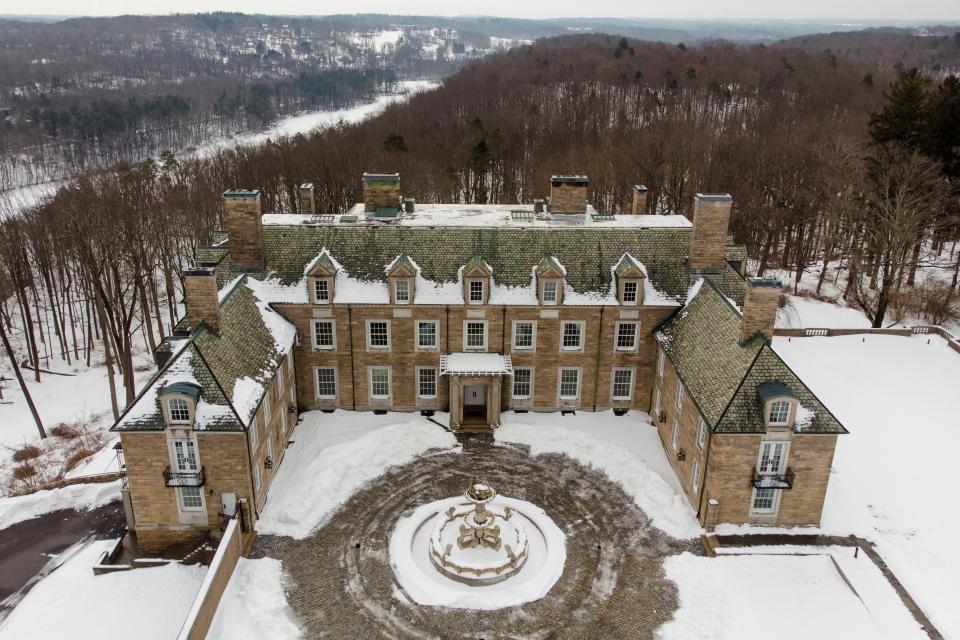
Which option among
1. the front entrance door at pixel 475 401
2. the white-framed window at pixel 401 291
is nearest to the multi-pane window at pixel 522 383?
Result: the front entrance door at pixel 475 401

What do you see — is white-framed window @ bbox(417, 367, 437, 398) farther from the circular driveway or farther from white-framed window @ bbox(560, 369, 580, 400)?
white-framed window @ bbox(560, 369, 580, 400)

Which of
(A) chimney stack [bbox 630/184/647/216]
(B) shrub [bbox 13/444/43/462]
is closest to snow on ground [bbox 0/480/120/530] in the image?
(B) shrub [bbox 13/444/43/462]

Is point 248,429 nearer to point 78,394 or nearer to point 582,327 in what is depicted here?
point 582,327

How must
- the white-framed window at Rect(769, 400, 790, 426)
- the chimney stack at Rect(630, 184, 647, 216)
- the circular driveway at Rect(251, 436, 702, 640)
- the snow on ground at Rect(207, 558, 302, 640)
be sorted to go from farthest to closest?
the chimney stack at Rect(630, 184, 647, 216) < the white-framed window at Rect(769, 400, 790, 426) < the circular driveway at Rect(251, 436, 702, 640) < the snow on ground at Rect(207, 558, 302, 640)

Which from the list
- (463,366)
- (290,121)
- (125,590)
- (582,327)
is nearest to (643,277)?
(582,327)

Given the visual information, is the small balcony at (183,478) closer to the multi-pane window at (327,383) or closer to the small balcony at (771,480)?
the multi-pane window at (327,383)

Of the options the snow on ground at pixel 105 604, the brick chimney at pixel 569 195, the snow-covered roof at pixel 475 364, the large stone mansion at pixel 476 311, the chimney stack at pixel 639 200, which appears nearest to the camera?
the snow on ground at pixel 105 604
